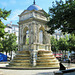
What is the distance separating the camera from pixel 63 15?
538 inches

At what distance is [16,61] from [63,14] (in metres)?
8.03

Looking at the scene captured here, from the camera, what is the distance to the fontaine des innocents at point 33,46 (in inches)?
599

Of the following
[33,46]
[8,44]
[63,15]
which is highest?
[63,15]

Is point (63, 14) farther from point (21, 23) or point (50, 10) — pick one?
point (21, 23)

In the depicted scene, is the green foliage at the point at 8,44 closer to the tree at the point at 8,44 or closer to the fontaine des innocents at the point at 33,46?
the tree at the point at 8,44

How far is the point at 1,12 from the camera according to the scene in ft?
45.1

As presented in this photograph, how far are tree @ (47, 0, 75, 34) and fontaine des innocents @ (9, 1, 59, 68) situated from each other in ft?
8.24

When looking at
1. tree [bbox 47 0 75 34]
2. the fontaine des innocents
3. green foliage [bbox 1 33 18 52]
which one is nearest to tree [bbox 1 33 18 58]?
green foliage [bbox 1 33 18 52]

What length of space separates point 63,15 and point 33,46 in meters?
5.85

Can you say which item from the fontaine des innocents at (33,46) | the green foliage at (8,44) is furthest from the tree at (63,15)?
the green foliage at (8,44)

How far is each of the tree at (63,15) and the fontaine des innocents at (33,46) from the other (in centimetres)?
251

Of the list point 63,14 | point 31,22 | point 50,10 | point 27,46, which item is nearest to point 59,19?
point 63,14

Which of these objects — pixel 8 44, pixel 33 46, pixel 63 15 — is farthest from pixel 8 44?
pixel 63 15

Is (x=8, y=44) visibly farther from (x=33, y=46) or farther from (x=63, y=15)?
(x=63, y=15)
